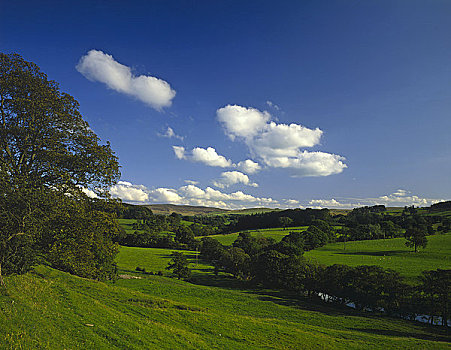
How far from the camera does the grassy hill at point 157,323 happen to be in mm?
13328

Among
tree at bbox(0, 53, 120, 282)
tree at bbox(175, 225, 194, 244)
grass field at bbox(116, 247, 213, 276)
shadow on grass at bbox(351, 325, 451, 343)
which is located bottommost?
grass field at bbox(116, 247, 213, 276)

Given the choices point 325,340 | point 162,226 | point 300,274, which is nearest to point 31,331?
point 325,340

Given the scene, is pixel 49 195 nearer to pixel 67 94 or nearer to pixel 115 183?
pixel 115 183

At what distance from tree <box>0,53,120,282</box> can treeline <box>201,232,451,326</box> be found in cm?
5960

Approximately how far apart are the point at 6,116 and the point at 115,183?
357 inches

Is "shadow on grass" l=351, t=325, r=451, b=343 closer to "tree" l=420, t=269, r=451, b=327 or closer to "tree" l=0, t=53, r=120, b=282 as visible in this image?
"tree" l=420, t=269, r=451, b=327

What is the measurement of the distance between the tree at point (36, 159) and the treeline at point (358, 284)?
5960cm

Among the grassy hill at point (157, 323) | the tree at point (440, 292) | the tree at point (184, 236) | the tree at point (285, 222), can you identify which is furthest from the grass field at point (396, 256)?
the tree at point (285, 222)

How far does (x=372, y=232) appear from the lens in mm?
146500

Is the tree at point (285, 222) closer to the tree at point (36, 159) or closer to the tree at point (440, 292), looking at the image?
the tree at point (440, 292)

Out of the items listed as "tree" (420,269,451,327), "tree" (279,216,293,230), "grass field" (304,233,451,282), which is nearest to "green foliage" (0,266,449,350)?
"tree" (420,269,451,327)

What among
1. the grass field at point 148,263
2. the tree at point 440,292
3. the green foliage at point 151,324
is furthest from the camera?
the grass field at point 148,263

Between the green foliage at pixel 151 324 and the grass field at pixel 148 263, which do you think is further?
the grass field at pixel 148 263

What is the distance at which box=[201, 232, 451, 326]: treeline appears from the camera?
156 ft
